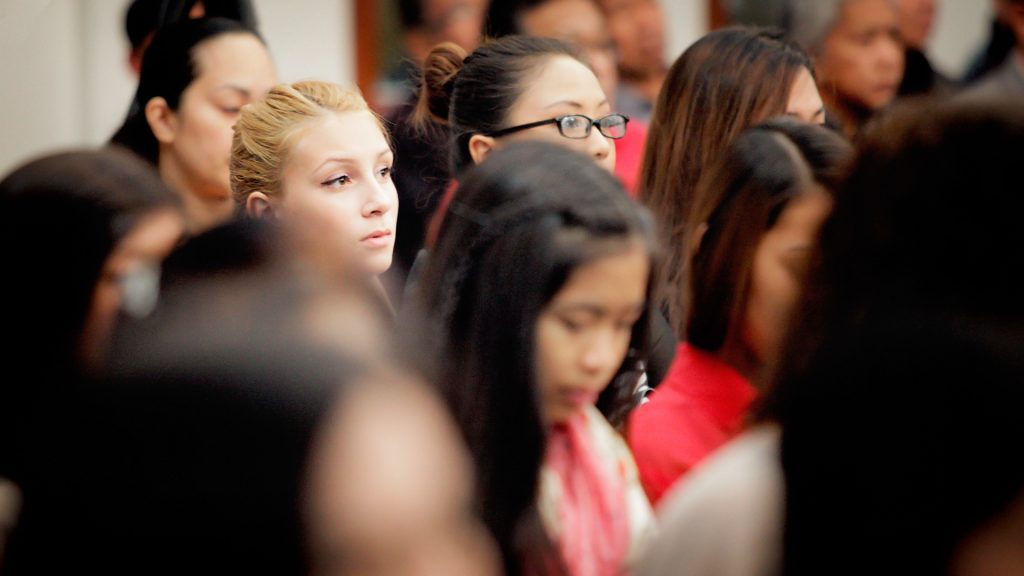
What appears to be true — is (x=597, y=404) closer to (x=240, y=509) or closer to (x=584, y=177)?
(x=584, y=177)

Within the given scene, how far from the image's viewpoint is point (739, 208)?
6.55ft

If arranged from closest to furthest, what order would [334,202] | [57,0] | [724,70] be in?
[334,202]
[724,70]
[57,0]

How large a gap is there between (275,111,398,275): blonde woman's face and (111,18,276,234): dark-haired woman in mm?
614

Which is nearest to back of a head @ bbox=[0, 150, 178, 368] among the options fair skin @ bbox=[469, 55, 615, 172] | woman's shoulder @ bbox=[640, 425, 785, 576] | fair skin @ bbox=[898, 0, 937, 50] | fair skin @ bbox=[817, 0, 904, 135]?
woman's shoulder @ bbox=[640, 425, 785, 576]

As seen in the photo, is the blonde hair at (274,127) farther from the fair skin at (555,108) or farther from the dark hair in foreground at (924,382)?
the dark hair in foreground at (924,382)

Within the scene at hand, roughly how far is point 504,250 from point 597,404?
0.45 m

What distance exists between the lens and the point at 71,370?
1.04 m

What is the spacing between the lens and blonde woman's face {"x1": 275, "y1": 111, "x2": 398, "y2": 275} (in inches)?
97.6

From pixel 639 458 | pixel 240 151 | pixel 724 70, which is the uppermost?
pixel 724 70

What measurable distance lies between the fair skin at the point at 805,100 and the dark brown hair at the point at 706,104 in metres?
0.02

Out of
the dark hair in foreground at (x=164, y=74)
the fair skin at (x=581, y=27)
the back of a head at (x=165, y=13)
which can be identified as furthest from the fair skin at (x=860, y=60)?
the dark hair in foreground at (x=164, y=74)

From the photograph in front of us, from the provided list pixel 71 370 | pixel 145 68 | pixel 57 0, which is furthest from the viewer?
pixel 57 0

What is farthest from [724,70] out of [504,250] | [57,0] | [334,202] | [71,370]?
[57,0]

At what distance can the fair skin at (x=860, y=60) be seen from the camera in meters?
3.88
